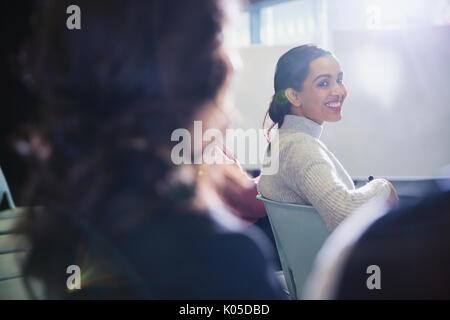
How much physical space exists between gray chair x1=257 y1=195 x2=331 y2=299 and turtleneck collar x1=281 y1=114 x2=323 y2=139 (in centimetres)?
31

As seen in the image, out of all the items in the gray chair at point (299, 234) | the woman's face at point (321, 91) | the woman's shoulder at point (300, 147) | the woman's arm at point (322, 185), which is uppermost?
the woman's face at point (321, 91)

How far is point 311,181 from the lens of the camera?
1022 mm

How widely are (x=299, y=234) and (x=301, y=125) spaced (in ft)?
1.27

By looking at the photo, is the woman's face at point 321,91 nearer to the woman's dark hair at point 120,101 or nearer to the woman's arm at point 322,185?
the woman's arm at point 322,185

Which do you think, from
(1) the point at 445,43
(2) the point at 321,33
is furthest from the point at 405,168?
(2) the point at 321,33

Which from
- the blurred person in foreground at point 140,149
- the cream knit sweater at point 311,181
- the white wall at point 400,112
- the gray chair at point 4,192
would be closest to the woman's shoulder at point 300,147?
the cream knit sweater at point 311,181

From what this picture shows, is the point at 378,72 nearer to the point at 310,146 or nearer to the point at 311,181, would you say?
the point at 310,146

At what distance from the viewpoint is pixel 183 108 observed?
0.51 m

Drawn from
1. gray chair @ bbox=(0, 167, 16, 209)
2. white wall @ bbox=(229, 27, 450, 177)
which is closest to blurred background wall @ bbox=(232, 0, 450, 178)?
white wall @ bbox=(229, 27, 450, 177)

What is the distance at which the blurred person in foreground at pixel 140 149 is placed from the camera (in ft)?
1.58

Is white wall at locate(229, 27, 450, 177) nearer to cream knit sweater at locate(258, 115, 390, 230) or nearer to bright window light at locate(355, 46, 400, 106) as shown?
bright window light at locate(355, 46, 400, 106)

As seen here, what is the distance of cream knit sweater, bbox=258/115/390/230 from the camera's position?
0.98 m

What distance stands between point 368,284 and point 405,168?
2.42 meters
